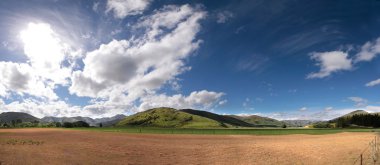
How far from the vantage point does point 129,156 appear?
133 feet

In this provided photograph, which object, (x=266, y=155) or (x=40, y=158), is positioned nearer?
(x=40, y=158)

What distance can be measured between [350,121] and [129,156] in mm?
187172

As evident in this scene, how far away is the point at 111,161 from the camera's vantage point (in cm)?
3591

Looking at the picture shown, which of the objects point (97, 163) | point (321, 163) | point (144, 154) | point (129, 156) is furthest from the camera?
point (144, 154)

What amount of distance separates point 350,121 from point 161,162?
18699 cm

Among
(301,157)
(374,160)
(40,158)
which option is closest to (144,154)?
(40,158)

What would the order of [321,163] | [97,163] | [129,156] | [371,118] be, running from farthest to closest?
[371,118]
[129,156]
[321,163]
[97,163]

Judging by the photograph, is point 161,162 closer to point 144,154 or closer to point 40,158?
point 144,154

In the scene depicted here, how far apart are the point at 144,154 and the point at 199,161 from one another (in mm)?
8654

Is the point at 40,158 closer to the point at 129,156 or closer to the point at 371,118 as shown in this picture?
the point at 129,156

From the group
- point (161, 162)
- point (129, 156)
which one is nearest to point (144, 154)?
point (129, 156)

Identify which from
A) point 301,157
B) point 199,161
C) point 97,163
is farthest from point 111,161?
point 301,157

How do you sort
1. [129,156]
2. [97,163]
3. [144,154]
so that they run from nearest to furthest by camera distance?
[97,163] < [129,156] < [144,154]

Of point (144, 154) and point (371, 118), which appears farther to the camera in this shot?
point (371, 118)
